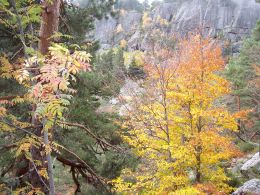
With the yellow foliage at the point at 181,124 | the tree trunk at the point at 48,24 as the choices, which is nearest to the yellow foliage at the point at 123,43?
the yellow foliage at the point at 181,124

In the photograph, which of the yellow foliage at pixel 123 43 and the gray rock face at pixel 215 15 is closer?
the gray rock face at pixel 215 15

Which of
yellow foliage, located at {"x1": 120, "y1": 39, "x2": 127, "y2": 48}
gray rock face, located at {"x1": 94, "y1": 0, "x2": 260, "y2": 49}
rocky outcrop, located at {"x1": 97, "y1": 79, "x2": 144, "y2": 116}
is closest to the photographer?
rocky outcrop, located at {"x1": 97, "y1": 79, "x2": 144, "y2": 116}

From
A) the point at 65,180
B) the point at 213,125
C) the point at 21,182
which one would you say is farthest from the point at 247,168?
the point at 21,182

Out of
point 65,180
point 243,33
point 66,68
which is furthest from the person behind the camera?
point 243,33

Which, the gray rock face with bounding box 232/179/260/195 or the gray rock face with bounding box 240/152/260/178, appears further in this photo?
Result: the gray rock face with bounding box 240/152/260/178

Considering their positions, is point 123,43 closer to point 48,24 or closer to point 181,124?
point 181,124

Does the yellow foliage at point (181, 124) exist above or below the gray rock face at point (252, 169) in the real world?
above

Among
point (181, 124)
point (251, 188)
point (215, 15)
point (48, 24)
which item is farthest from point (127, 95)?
point (215, 15)

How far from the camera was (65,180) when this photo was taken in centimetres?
1983

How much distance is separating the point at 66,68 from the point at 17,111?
601 centimetres

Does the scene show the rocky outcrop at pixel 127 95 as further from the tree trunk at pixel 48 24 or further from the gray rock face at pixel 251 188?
the tree trunk at pixel 48 24

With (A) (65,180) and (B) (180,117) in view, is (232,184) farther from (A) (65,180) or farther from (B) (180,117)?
(A) (65,180)

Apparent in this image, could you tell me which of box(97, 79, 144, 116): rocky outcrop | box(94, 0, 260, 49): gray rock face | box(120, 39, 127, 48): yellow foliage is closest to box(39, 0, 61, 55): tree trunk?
box(97, 79, 144, 116): rocky outcrop

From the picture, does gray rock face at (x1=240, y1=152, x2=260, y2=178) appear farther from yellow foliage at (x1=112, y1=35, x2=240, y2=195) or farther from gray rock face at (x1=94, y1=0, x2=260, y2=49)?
gray rock face at (x1=94, y1=0, x2=260, y2=49)
